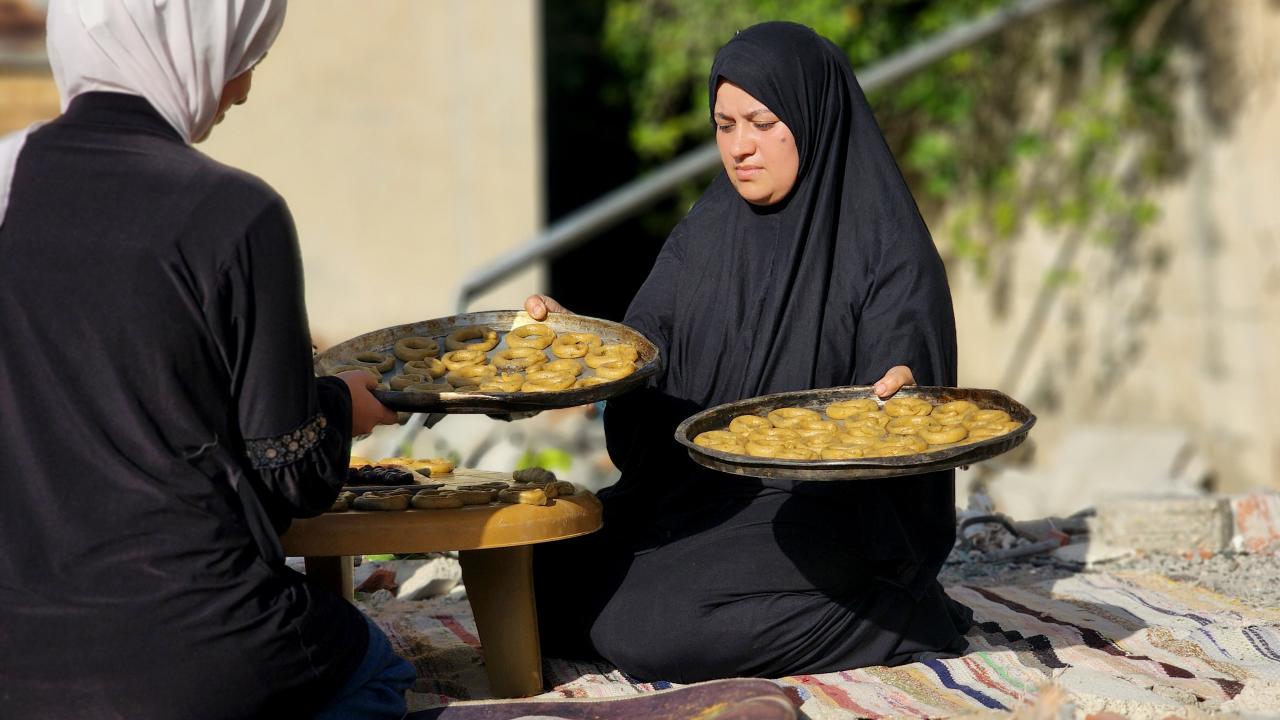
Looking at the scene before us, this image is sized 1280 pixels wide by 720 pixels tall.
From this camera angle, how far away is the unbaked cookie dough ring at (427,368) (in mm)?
3267

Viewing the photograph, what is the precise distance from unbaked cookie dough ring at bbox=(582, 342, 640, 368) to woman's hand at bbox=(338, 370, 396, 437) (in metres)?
0.56

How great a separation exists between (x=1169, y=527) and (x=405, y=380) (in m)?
2.80

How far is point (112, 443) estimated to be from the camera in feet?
7.87

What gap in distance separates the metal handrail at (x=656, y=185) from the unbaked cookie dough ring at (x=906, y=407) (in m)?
3.89

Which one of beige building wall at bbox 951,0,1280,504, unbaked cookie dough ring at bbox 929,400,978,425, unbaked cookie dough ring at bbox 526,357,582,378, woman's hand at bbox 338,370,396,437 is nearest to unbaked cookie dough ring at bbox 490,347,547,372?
unbaked cookie dough ring at bbox 526,357,582,378

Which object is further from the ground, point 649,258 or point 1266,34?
Answer: point 1266,34

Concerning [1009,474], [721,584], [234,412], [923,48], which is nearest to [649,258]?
[923,48]

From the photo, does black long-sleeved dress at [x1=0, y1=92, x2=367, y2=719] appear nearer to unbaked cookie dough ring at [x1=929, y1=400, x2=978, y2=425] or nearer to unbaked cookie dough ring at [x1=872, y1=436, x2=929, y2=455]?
unbaked cookie dough ring at [x1=872, y1=436, x2=929, y2=455]

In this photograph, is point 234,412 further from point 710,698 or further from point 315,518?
point 710,698

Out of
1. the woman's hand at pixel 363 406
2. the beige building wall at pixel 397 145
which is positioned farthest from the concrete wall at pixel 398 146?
the woman's hand at pixel 363 406

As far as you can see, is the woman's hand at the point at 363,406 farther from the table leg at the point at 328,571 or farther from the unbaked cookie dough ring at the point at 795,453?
the unbaked cookie dough ring at the point at 795,453

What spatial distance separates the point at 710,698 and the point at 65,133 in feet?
5.09

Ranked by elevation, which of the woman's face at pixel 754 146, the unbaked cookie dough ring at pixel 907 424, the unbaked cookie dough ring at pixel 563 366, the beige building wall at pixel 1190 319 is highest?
the woman's face at pixel 754 146

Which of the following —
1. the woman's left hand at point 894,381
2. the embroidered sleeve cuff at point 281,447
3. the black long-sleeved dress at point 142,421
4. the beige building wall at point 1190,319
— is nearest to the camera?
the black long-sleeved dress at point 142,421
